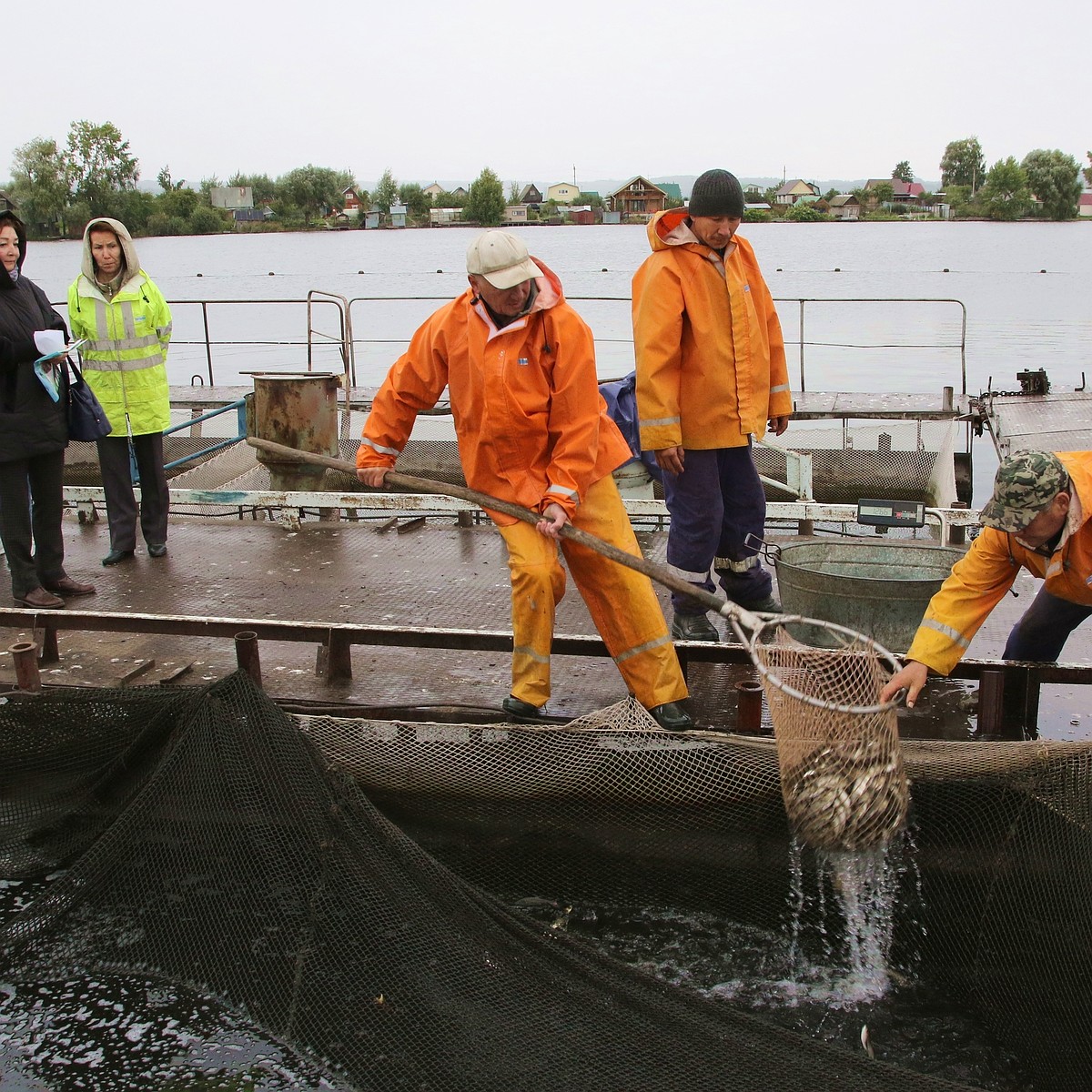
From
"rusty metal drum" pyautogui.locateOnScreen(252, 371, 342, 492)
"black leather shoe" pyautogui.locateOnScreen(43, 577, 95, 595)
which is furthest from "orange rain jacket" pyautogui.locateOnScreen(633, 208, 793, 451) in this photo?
"rusty metal drum" pyautogui.locateOnScreen(252, 371, 342, 492)

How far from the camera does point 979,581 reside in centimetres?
367

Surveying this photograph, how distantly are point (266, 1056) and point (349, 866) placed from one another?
0.60m

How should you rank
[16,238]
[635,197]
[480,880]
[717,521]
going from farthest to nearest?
[635,197]
[16,238]
[717,521]
[480,880]

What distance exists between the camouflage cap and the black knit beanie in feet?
5.76

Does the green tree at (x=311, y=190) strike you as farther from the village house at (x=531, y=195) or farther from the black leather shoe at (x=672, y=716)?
the black leather shoe at (x=672, y=716)

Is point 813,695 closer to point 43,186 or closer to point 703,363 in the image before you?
point 703,363

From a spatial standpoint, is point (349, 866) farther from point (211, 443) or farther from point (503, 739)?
point (211, 443)

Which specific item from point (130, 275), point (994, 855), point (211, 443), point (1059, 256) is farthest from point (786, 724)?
point (1059, 256)

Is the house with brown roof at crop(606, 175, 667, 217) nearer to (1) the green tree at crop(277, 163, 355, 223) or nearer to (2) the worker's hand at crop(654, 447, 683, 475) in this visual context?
(1) the green tree at crop(277, 163, 355, 223)

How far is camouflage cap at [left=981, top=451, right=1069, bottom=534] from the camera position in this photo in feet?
10.9

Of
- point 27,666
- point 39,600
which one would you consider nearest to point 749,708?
point 27,666

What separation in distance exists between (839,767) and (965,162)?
117311 millimetres

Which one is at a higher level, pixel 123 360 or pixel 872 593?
pixel 123 360

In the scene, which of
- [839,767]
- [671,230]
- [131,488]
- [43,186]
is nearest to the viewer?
[839,767]
